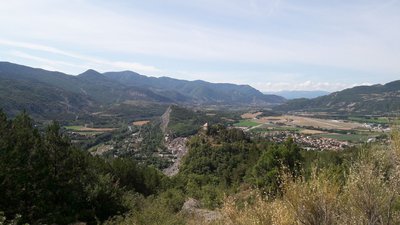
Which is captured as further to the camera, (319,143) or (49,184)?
(319,143)

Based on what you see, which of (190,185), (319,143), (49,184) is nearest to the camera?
(49,184)

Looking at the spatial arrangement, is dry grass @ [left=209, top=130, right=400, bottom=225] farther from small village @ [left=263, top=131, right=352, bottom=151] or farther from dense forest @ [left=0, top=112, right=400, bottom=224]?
small village @ [left=263, top=131, right=352, bottom=151]

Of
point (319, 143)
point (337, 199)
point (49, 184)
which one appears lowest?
point (319, 143)

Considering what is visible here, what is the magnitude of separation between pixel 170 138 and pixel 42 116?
3612 inches

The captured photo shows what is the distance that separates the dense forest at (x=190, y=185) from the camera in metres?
10.3

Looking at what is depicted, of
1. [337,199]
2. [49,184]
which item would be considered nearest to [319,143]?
[49,184]

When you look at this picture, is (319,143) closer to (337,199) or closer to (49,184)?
(49,184)

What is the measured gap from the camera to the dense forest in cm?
1032

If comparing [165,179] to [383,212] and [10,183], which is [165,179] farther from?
[383,212]

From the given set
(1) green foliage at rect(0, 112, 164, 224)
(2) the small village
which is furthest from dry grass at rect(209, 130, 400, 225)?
(2) the small village

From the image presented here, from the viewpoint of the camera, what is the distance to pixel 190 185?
5372 cm

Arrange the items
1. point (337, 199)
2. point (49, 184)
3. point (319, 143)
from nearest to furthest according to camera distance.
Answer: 1. point (337, 199)
2. point (49, 184)
3. point (319, 143)

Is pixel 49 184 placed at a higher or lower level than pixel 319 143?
higher

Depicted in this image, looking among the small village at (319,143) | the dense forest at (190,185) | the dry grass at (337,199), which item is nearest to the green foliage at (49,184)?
the dense forest at (190,185)
